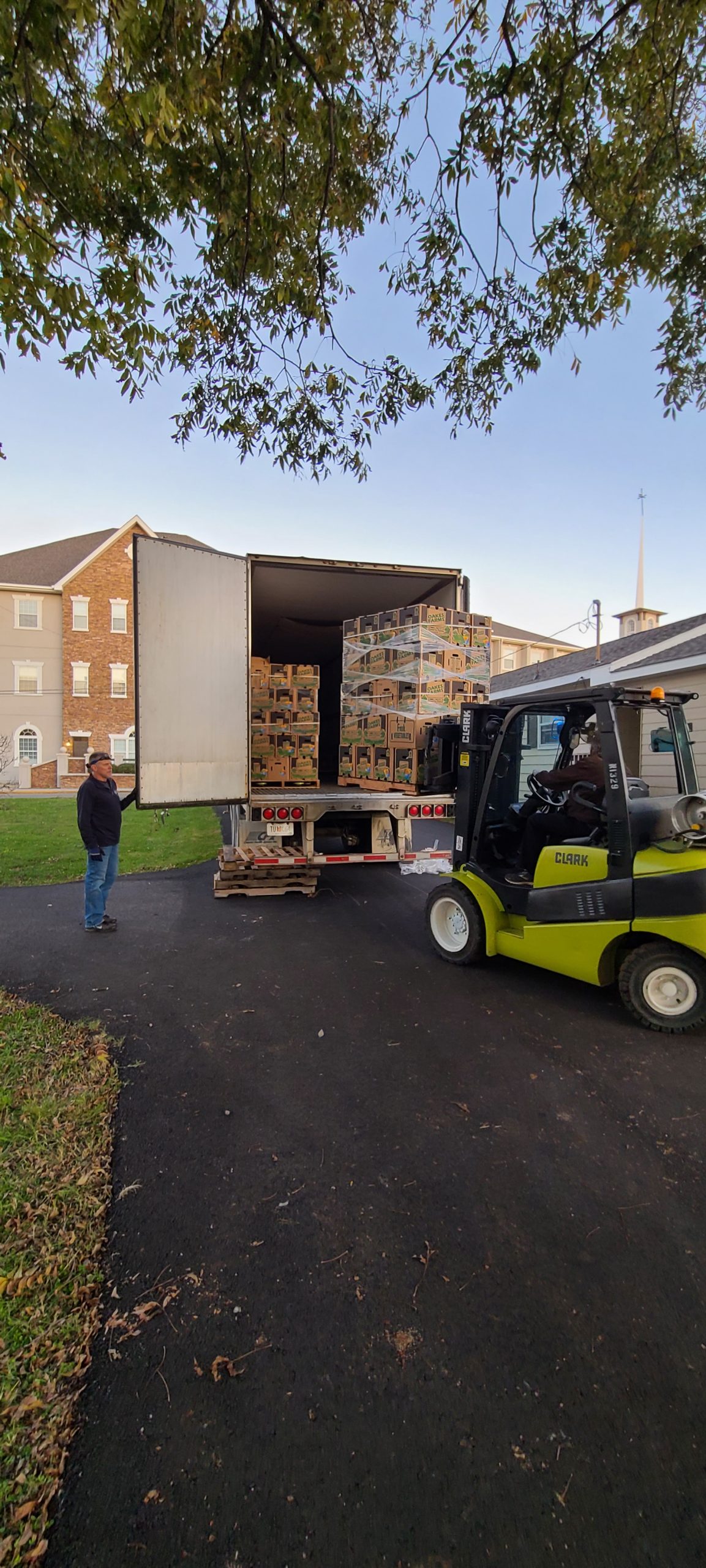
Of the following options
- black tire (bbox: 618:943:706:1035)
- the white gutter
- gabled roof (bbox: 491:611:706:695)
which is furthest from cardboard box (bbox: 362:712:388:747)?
the white gutter

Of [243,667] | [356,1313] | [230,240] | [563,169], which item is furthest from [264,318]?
[356,1313]

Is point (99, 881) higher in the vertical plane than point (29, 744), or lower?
lower

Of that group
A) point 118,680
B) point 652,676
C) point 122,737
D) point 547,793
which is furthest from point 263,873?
point 118,680

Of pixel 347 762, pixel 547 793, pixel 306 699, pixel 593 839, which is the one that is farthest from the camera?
pixel 347 762

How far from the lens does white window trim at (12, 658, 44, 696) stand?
29.0 meters

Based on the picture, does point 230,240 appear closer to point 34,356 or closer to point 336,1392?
point 34,356

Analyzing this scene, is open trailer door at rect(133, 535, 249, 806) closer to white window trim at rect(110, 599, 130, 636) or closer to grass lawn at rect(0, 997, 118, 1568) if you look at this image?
grass lawn at rect(0, 997, 118, 1568)

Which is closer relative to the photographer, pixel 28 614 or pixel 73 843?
pixel 73 843

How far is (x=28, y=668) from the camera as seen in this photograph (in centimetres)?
2917

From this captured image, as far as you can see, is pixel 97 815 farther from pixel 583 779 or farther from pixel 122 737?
pixel 122 737

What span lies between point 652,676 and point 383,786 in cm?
663

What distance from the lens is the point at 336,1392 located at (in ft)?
6.25

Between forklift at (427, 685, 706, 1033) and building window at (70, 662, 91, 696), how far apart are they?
27071mm

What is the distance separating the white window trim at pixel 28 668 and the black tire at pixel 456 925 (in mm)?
28106
